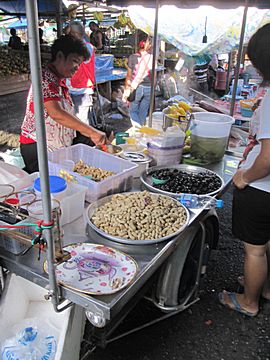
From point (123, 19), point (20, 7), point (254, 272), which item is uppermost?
point (20, 7)

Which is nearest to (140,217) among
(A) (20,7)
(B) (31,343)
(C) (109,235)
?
(C) (109,235)

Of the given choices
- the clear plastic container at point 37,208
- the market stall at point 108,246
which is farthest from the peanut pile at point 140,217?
the clear plastic container at point 37,208

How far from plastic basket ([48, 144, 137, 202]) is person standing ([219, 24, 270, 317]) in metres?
0.64

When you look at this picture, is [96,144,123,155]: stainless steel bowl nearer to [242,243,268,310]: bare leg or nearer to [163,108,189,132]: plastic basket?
[163,108,189,132]: plastic basket

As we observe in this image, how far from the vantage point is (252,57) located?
172 centimetres

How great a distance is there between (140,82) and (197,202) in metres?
4.23

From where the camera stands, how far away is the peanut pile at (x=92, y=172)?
1.78 meters

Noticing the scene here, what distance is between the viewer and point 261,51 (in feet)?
5.46

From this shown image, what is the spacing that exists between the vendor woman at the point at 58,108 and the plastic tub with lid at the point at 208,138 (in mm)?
654

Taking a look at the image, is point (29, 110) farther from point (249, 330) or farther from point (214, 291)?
point (249, 330)

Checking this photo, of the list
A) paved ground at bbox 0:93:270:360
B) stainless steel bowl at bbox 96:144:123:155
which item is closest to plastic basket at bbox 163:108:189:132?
stainless steel bowl at bbox 96:144:123:155

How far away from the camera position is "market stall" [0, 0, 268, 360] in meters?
1.03

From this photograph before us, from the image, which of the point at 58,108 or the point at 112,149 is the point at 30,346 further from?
the point at 58,108

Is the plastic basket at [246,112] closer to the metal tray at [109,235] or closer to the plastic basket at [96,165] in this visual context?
the plastic basket at [96,165]
